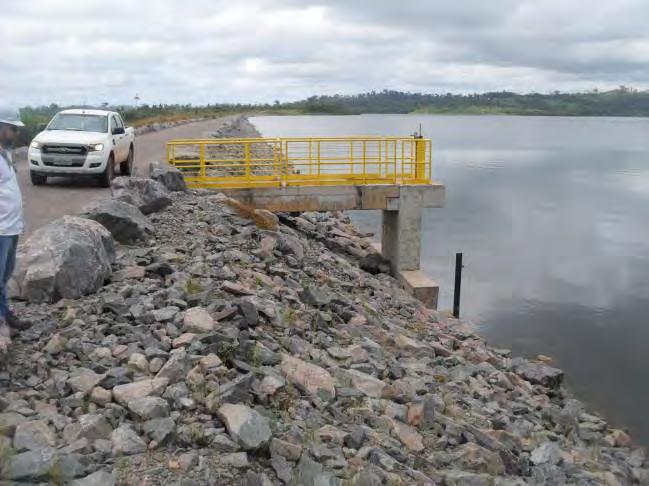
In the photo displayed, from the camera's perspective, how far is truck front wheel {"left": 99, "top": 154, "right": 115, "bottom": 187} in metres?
17.4

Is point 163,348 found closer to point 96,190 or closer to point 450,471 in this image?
point 450,471

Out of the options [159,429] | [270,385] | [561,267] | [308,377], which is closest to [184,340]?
[270,385]

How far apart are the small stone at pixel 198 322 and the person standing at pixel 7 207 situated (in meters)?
1.92

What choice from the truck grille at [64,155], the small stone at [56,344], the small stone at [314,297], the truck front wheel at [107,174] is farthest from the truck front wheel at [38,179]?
the small stone at [56,344]

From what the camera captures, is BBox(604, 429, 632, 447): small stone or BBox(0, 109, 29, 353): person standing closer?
BBox(0, 109, 29, 353): person standing

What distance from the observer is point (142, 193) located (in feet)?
46.2

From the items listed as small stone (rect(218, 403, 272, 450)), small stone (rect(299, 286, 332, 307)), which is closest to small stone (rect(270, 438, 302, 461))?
small stone (rect(218, 403, 272, 450))

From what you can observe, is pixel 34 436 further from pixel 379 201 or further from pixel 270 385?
pixel 379 201

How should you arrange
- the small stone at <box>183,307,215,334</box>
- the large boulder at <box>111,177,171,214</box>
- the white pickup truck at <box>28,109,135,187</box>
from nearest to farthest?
the small stone at <box>183,307,215,334</box> → the large boulder at <box>111,177,171,214</box> → the white pickup truck at <box>28,109,135,187</box>

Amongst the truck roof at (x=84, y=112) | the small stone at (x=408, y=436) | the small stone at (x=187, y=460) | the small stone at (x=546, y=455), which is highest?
the truck roof at (x=84, y=112)

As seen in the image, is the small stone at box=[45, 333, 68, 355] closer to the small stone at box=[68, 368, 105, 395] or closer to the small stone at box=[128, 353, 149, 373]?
the small stone at box=[68, 368, 105, 395]

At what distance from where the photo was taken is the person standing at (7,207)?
264 inches

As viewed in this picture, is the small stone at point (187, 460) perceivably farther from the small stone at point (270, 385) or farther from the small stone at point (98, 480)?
the small stone at point (270, 385)

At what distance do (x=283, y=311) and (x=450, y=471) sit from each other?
3.74 meters
